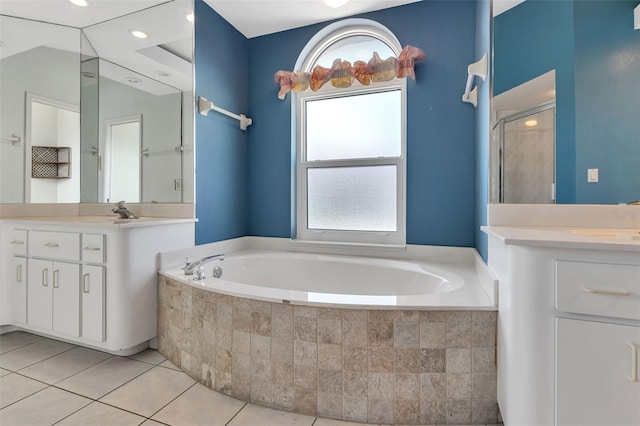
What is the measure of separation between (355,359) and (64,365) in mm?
1702

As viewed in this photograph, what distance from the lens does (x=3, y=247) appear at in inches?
83.4

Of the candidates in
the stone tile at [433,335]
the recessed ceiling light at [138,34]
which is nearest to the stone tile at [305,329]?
the stone tile at [433,335]

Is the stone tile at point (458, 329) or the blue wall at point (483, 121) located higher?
the blue wall at point (483, 121)

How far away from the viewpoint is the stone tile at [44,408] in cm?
130

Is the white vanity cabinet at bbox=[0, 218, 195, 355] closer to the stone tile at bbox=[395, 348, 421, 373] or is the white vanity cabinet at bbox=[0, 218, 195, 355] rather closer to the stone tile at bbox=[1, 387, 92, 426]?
the stone tile at bbox=[1, 387, 92, 426]

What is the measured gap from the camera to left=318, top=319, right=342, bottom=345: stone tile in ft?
4.18

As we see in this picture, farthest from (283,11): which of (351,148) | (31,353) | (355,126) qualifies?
(31,353)

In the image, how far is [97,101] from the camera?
2.54m

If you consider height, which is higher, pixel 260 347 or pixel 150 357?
pixel 260 347

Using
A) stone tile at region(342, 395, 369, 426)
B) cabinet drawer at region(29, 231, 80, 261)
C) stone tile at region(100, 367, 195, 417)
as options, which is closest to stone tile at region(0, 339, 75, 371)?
cabinet drawer at region(29, 231, 80, 261)

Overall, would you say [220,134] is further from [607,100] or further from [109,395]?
[607,100]

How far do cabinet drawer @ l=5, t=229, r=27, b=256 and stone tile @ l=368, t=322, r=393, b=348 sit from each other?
2331mm

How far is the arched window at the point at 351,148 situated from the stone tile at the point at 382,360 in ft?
3.83

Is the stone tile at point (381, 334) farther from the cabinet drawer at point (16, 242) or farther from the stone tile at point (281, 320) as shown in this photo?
the cabinet drawer at point (16, 242)
